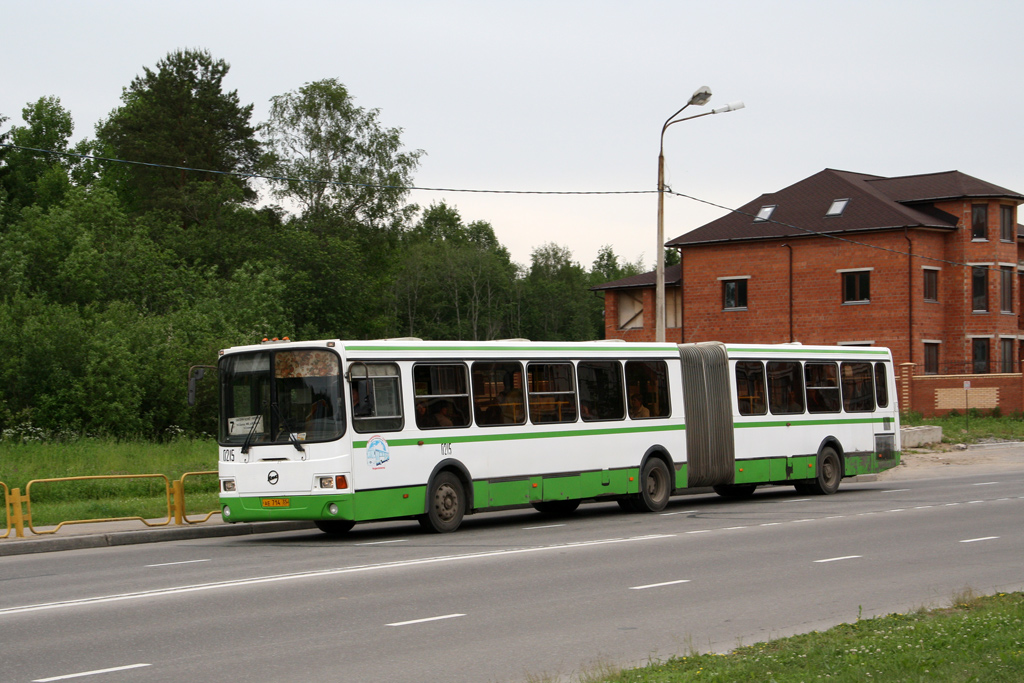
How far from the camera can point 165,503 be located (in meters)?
20.2

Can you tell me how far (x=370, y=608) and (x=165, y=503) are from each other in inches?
438

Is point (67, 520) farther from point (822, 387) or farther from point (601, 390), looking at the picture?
point (822, 387)

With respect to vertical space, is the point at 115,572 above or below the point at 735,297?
below

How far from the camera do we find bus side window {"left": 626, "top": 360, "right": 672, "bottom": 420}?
19.8 meters

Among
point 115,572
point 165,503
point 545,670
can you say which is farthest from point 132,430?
point 545,670

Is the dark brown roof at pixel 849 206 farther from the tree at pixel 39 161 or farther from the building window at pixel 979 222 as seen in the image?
the tree at pixel 39 161

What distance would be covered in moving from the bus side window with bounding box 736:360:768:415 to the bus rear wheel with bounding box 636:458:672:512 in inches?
90.0

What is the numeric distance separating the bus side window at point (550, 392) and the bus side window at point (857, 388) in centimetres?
780

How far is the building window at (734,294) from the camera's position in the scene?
59.8m

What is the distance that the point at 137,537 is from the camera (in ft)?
55.8

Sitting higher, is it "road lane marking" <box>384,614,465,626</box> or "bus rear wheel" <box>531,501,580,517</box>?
"road lane marking" <box>384,614,465,626</box>

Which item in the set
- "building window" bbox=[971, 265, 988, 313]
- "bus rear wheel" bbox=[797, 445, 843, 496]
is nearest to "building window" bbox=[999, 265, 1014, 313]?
"building window" bbox=[971, 265, 988, 313]

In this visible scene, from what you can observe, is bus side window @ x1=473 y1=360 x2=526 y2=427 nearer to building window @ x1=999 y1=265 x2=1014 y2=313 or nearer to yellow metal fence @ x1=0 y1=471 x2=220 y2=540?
yellow metal fence @ x1=0 y1=471 x2=220 y2=540

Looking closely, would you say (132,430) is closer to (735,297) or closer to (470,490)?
(470,490)
